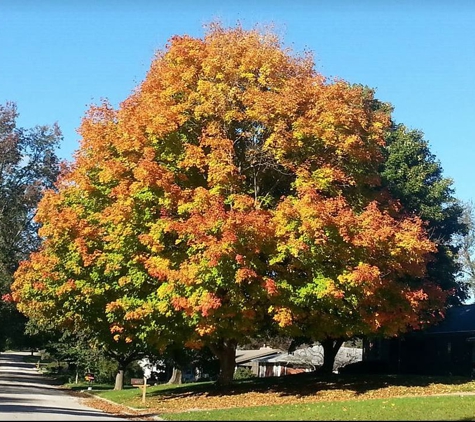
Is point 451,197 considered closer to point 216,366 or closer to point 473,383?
point 473,383

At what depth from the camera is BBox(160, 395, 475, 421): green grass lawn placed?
15.4 metres

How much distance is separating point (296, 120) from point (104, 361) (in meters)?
36.6

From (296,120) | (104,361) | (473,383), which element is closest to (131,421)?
(296,120)

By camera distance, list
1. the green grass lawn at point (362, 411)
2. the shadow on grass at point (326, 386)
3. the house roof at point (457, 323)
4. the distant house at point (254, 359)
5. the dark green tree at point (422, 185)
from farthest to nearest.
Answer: the distant house at point (254, 359)
the house roof at point (457, 323)
the dark green tree at point (422, 185)
the shadow on grass at point (326, 386)
the green grass lawn at point (362, 411)

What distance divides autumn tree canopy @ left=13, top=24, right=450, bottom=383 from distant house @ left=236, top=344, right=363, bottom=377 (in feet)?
97.1

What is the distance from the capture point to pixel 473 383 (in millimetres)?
24953

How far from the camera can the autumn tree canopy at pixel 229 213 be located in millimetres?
19359

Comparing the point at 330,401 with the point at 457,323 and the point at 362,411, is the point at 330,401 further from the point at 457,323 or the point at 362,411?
the point at 457,323

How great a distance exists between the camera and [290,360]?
5294cm

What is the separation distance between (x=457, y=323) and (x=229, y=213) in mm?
23162

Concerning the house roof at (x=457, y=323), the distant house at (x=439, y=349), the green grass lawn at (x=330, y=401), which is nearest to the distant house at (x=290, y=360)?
the distant house at (x=439, y=349)

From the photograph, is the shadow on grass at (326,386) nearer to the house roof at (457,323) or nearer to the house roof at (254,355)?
the house roof at (457,323)

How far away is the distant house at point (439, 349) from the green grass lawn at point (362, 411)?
46.3 ft

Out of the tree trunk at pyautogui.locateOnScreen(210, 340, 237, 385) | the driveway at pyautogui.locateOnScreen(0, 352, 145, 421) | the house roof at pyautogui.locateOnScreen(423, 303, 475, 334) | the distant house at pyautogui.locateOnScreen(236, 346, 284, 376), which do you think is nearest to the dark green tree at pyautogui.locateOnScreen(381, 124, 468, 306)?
the house roof at pyautogui.locateOnScreen(423, 303, 475, 334)
